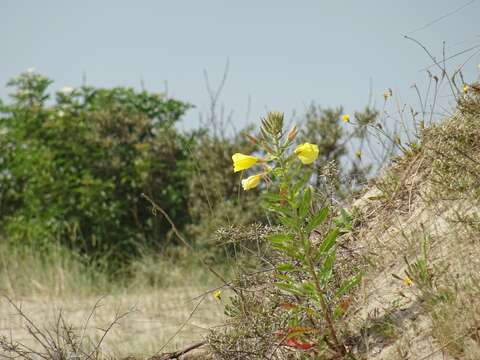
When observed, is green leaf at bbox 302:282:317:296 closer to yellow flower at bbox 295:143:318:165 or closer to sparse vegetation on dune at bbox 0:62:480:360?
sparse vegetation on dune at bbox 0:62:480:360

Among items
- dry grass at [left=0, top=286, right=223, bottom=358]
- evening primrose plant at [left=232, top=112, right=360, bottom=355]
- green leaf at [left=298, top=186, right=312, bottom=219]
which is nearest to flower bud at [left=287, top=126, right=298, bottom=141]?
evening primrose plant at [left=232, top=112, right=360, bottom=355]

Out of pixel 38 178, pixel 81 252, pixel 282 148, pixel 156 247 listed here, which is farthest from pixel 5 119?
pixel 282 148

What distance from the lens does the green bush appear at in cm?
1005

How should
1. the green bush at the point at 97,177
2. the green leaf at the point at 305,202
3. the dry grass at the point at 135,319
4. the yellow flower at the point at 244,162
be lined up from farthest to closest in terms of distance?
the green bush at the point at 97,177 < the dry grass at the point at 135,319 < the yellow flower at the point at 244,162 < the green leaf at the point at 305,202

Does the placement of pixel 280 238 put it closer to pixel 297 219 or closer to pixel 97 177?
pixel 297 219

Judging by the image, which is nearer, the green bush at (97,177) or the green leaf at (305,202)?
the green leaf at (305,202)

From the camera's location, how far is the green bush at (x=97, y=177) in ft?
33.0

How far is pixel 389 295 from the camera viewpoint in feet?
9.40

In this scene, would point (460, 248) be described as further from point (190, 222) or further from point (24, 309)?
point (190, 222)

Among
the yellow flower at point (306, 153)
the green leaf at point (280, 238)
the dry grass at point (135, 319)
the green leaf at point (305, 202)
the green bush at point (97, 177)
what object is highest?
the green bush at point (97, 177)

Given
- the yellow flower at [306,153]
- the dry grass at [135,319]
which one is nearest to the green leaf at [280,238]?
the yellow flower at [306,153]

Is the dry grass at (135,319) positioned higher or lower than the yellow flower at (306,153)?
lower

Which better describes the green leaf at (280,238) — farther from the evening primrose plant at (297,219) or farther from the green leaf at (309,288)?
the green leaf at (309,288)

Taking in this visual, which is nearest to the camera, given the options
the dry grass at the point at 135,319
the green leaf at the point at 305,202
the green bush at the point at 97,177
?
the green leaf at the point at 305,202
